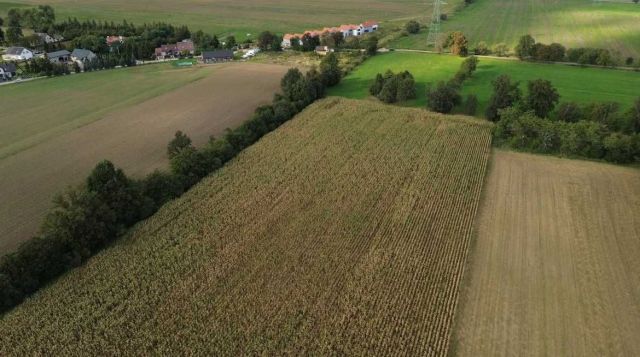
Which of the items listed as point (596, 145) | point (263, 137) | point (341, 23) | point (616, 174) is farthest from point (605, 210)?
point (341, 23)

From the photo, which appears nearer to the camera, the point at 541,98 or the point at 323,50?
the point at 541,98

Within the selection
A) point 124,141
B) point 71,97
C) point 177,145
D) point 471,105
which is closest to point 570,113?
point 471,105

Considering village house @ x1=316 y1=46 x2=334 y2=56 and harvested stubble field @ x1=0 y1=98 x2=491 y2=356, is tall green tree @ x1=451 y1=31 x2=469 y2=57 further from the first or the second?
A: harvested stubble field @ x1=0 y1=98 x2=491 y2=356

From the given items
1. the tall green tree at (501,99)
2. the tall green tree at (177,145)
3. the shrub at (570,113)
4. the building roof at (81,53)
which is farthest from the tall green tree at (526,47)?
the building roof at (81,53)

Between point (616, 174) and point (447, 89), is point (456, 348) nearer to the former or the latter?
point (616, 174)

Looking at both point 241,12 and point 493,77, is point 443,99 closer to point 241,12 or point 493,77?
point 493,77
